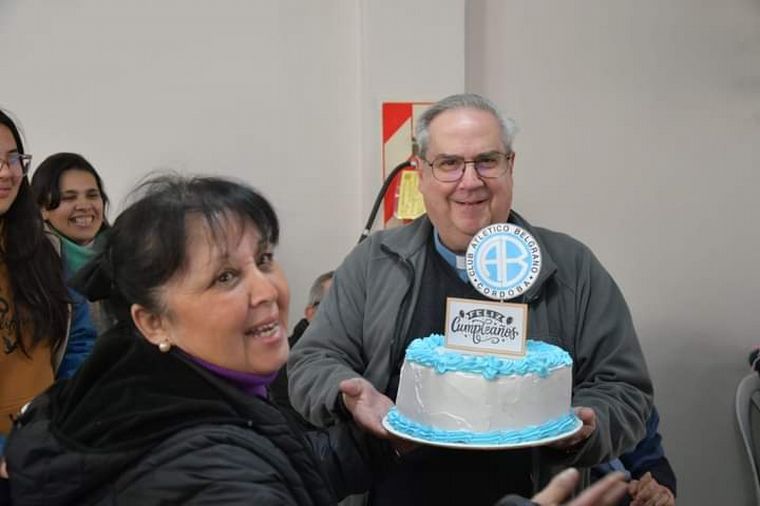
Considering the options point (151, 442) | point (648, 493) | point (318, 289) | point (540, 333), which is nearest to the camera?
point (151, 442)

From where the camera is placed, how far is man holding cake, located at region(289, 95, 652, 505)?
72.6 inches

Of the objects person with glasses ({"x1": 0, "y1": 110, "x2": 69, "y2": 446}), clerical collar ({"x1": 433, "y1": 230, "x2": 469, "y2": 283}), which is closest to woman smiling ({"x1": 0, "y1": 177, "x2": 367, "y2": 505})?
clerical collar ({"x1": 433, "y1": 230, "x2": 469, "y2": 283})

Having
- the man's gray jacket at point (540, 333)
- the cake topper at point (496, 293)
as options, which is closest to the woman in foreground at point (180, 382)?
the cake topper at point (496, 293)

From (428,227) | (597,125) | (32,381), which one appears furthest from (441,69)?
(32,381)

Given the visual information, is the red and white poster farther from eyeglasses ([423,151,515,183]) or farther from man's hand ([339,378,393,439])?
man's hand ([339,378,393,439])

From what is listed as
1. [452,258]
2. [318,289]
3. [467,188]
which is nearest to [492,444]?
[452,258]

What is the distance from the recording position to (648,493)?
258 cm

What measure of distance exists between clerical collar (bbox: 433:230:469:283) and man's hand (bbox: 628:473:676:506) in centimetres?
100

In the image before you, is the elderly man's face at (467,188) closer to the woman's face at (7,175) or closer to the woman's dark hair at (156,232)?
the woman's dark hair at (156,232)

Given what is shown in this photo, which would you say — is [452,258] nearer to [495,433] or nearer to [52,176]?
[495,433]

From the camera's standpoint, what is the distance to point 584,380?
6.49ft

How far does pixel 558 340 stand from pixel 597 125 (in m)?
2.01

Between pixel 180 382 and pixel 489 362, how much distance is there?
2.41ft

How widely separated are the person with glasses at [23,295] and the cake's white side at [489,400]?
111cm
